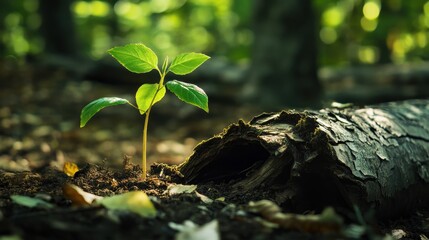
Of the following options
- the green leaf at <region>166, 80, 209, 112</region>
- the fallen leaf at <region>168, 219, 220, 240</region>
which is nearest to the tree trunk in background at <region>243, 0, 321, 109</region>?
the green leaf at <region>166, 80, 209, 112</region>

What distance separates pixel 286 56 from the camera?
673 cm

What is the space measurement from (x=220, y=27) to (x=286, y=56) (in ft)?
28.6

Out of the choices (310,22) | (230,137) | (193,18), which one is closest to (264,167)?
(230,137)

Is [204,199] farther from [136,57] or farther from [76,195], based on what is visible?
[136,57]

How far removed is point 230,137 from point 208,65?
603 cm

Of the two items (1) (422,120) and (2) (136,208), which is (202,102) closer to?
(2) (136,208)

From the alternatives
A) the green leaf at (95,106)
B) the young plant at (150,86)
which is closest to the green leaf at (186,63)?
the young plant at (150,86)

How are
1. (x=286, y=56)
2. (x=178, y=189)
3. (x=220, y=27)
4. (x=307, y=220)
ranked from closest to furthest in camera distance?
(x=307, y=220) < (x=178, y=189) < (x=286, y=56) < (x=220, y=27)

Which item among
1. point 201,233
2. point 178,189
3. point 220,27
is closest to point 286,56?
point 178,189

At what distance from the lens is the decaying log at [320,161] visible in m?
1.91

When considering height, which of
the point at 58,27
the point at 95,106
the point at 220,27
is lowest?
the point at 95,106

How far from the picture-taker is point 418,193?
2391 millimetres

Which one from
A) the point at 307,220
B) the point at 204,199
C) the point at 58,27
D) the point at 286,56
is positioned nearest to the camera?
the point at 307,220

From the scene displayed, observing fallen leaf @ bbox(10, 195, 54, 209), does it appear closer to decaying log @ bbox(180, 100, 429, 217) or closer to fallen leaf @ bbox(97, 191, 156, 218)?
fallen leaf @ bbox(97, 191, 156, 218)
